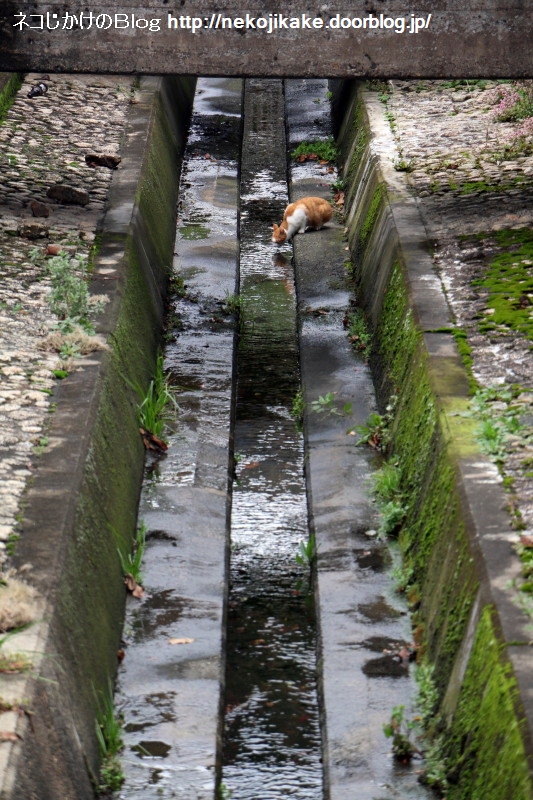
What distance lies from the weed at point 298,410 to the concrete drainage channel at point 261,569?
6 cm

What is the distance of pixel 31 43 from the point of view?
10844mm

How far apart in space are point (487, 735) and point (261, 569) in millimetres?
3181

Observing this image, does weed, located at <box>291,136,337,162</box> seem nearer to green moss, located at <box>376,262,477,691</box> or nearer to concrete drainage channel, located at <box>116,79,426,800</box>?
concrete drainage channel, located at <box>116,79,426,800</box>

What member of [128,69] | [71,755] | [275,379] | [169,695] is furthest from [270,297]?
[71,755]

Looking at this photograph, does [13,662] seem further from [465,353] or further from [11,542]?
[465,353]

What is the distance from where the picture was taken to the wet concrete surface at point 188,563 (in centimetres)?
633

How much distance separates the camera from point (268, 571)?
8227 mm

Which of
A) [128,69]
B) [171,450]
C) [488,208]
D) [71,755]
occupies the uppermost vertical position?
[128,69]

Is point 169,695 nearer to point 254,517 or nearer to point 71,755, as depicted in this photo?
point 71,755

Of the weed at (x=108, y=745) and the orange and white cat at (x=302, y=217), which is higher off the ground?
the orange and white cat at (x=302, y=217)

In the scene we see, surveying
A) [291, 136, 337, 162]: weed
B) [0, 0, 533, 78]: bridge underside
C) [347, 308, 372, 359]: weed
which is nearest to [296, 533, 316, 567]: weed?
[347, 308, 372, 359]: weed

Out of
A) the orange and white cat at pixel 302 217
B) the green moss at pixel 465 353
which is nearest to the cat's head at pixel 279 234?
the orange and white cat at pixel 302 217

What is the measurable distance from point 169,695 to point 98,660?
52cm

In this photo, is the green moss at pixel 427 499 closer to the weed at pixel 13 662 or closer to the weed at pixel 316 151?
the weed at pixel 13 662
